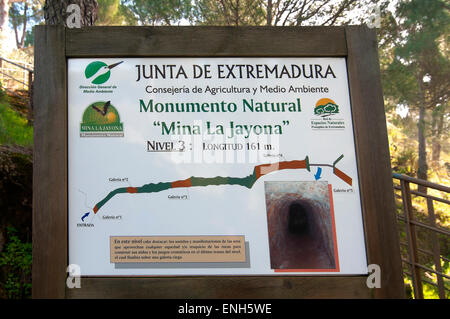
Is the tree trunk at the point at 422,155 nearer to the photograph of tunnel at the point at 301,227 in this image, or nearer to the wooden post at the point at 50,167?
the photograph of tunnel at the point at 301,227

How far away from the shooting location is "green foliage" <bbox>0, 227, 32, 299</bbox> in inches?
96.3

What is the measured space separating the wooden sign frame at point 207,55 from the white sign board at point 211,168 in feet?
0.16

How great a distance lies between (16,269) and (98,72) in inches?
59.7

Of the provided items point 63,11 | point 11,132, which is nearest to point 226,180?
point 63,11

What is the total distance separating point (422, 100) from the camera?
1119cm

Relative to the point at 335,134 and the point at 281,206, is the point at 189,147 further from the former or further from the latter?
the point at 335,134

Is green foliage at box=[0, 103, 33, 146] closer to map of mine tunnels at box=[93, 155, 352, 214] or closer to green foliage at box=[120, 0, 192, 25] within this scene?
map of mine tunnels at box=[93, 155, 352, 214]

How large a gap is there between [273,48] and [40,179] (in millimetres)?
1428

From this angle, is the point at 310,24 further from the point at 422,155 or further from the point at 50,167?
the point at 422,155

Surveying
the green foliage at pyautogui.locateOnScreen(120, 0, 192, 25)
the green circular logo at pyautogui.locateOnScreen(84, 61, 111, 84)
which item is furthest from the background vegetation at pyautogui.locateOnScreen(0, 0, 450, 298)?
the green circular logo at pyautogui.locateOnScreen(84, 61, 111, 84)

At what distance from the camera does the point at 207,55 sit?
2029mm

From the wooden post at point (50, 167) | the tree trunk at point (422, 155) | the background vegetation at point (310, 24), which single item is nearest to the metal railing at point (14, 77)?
the background vegetation at point (310, 24)

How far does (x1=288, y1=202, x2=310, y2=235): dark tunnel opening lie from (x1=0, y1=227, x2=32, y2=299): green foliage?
1.81m
